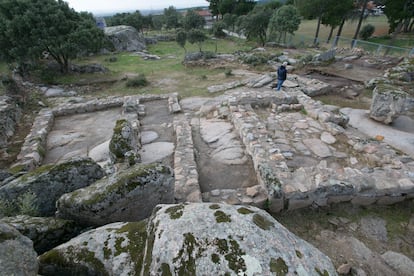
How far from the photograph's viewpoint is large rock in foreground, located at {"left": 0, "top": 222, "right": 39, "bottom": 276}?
5.29ft

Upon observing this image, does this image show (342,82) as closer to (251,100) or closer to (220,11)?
(251,100)

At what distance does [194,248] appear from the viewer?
1.85 metres

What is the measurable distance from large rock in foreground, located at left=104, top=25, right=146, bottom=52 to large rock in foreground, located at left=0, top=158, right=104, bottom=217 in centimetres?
2929

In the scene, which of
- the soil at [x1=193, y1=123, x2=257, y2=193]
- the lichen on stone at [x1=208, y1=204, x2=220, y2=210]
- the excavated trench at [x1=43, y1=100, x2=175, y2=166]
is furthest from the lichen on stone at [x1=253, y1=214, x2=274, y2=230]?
the excavated trench at [x1=43, y1=100, x2=175, y2=166]

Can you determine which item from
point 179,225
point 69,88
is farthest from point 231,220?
point 69,88

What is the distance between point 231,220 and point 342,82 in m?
13.6

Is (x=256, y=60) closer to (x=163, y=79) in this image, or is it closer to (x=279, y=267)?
(x=163, y=79)

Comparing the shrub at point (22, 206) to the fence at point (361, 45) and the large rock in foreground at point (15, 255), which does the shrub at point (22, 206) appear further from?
the fence at point (361, 45)

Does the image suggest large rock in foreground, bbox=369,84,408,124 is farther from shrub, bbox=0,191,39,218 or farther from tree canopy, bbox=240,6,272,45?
tree canopy, bbox=240,6,272,45

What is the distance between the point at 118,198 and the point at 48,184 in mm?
1351

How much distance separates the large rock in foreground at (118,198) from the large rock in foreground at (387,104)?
8564mm

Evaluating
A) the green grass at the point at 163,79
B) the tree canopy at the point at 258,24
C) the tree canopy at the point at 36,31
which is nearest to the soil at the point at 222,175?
the green grass at the point at 163,79

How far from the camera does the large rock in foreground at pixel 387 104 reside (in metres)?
7.77

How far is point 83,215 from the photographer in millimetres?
2996
